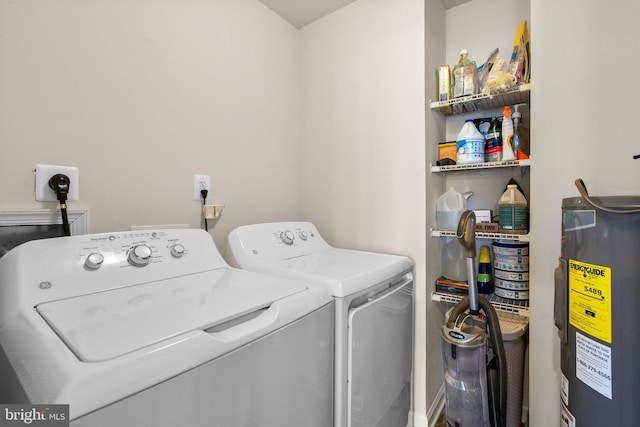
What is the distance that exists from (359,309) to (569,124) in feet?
3.58

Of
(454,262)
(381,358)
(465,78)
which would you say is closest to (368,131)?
(465,78)

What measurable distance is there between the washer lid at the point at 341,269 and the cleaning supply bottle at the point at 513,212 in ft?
1.62

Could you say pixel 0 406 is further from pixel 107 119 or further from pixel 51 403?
pixel 107 119

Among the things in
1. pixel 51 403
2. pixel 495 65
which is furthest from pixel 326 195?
pixel 51 403

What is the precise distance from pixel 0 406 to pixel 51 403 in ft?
0.57

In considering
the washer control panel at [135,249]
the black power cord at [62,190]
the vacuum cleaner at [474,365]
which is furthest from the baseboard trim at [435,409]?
the black power cord at [62,190]

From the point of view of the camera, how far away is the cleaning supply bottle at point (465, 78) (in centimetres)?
155

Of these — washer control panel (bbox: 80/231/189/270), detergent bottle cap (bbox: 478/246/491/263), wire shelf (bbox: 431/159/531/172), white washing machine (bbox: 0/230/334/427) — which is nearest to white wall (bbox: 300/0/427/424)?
wire shelf (bbox: 431/159/531/172)

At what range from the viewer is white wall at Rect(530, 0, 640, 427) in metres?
1.02

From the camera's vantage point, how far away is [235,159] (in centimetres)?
168

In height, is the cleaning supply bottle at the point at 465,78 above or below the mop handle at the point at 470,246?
above

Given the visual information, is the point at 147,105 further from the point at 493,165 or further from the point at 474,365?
the point at 474,365

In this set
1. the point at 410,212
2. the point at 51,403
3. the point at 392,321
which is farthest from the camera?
the point at 410,212

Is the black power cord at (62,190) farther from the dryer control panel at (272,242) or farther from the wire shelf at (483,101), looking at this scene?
the wire shelf at (483,101)
